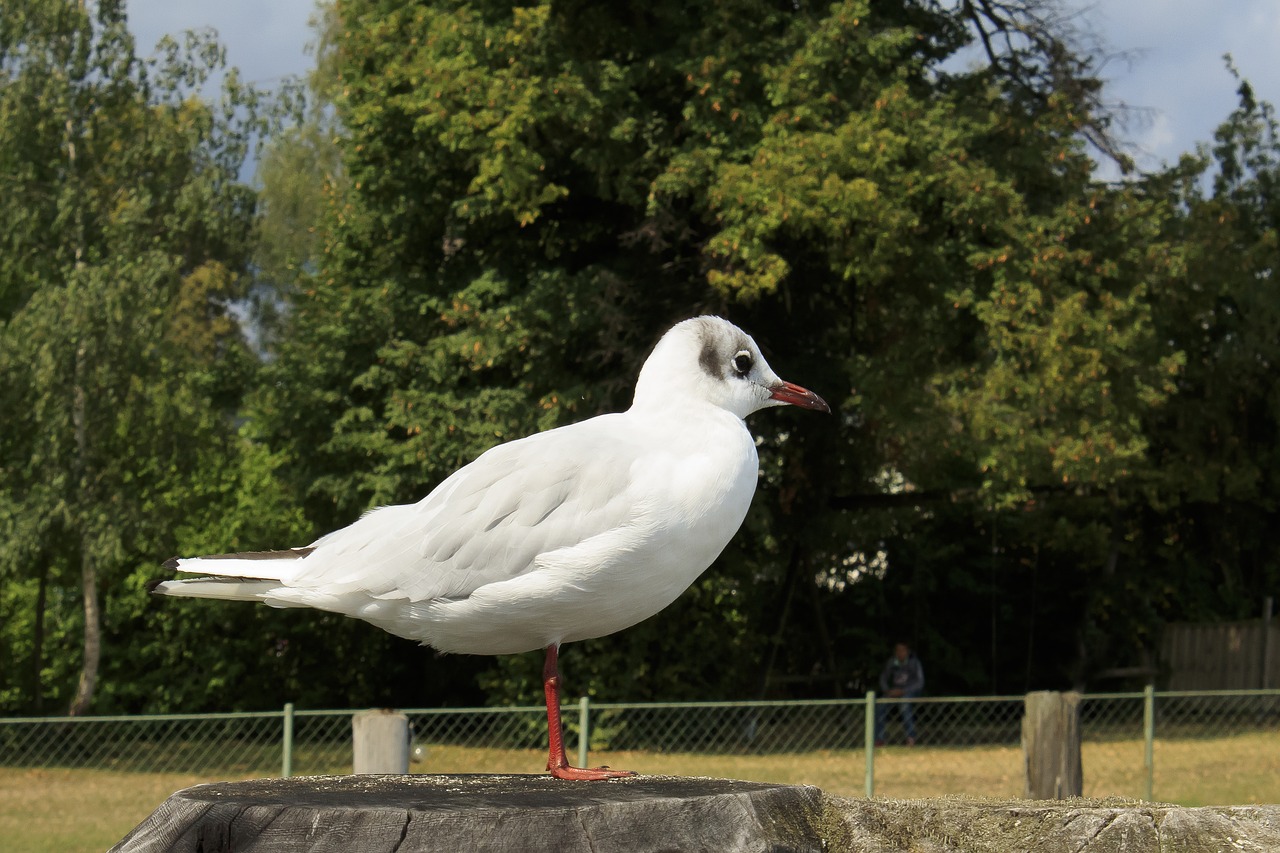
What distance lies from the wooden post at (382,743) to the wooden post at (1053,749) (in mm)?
4056

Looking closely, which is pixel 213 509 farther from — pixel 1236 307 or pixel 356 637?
pixel 1236 307

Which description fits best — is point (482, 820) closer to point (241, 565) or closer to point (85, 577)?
point (241, 565)

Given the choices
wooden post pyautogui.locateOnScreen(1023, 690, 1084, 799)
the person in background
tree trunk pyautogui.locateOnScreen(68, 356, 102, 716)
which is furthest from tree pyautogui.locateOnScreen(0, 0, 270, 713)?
wooden post pyautogui.locateOnScreen(1023, 690, 1084, 799)

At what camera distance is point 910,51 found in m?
21.3

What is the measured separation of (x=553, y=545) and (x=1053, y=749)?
674cm

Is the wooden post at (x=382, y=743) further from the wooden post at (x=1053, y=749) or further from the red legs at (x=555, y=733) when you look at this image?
the red legs at (x=555, y=733)

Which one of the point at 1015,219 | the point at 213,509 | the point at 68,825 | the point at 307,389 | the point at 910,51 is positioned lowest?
the point at 68,825

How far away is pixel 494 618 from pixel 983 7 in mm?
19325

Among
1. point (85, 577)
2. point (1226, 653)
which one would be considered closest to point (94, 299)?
point (85, 577)

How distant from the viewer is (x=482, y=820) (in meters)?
3.50

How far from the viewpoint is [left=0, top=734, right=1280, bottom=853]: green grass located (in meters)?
15.4

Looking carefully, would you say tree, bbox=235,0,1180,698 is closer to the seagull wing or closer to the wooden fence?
the wooden fence

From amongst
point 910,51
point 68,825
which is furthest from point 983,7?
point 68,825

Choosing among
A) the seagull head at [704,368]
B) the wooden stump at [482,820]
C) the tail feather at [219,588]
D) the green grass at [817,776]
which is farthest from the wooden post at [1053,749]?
the tail feather at [219,588]
